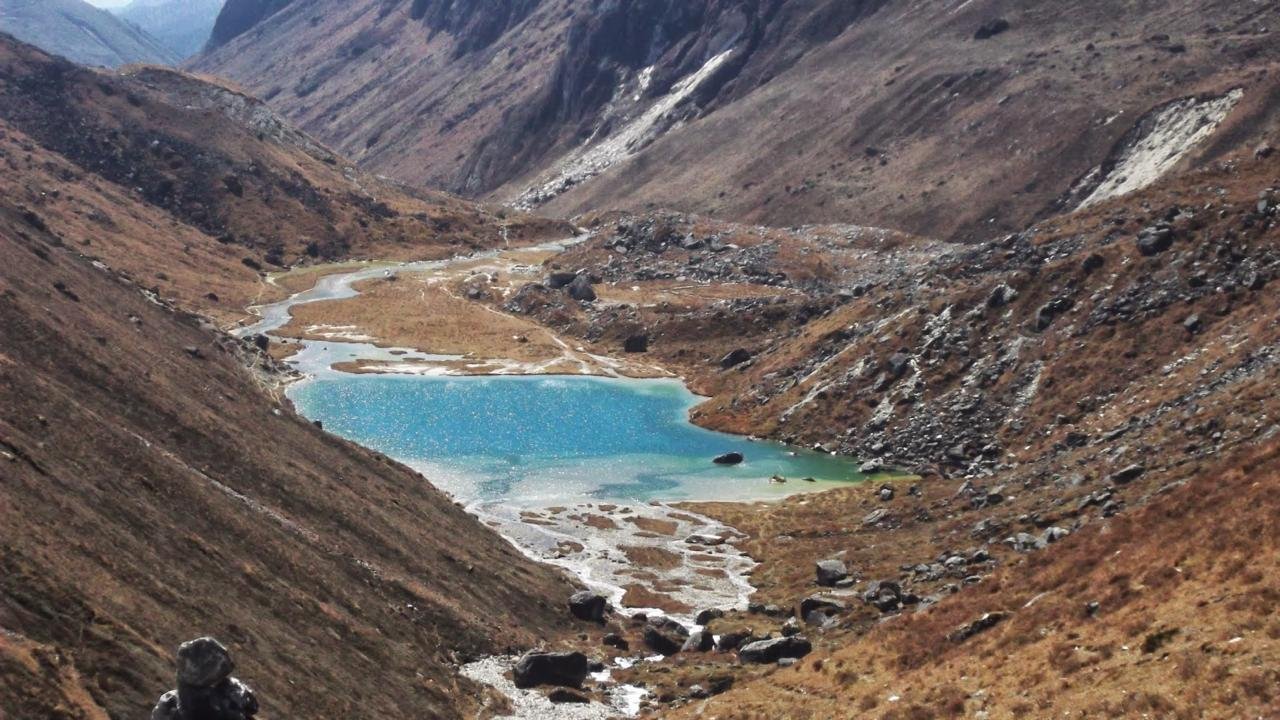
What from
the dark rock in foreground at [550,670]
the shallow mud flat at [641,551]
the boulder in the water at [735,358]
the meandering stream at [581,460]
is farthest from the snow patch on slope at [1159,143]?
the dark rock in foreground at [550,670]

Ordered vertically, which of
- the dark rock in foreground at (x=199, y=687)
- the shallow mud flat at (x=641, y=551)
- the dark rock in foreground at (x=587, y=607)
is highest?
the dark rock in foreground at (x=199, y=687)

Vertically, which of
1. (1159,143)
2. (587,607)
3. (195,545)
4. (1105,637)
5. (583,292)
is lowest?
(583,292)

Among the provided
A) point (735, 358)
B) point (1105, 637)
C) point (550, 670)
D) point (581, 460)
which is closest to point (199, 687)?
point (550, 670)

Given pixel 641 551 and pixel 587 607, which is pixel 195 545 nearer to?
pixel 587 607

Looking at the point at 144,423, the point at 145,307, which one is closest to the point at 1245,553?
the point at 144,423

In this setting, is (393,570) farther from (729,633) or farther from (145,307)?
(145,307)

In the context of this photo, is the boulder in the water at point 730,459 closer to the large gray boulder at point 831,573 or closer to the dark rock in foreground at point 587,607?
the large gray boulder at point 831,573

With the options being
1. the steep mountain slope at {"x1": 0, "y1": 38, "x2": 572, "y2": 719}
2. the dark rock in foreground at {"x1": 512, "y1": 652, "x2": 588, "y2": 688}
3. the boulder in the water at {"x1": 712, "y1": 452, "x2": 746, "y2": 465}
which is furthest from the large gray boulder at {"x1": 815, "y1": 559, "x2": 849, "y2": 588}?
the boulder in the water at {"x1": 712, "y1": 452, "x2": 746, "y2": 465}
